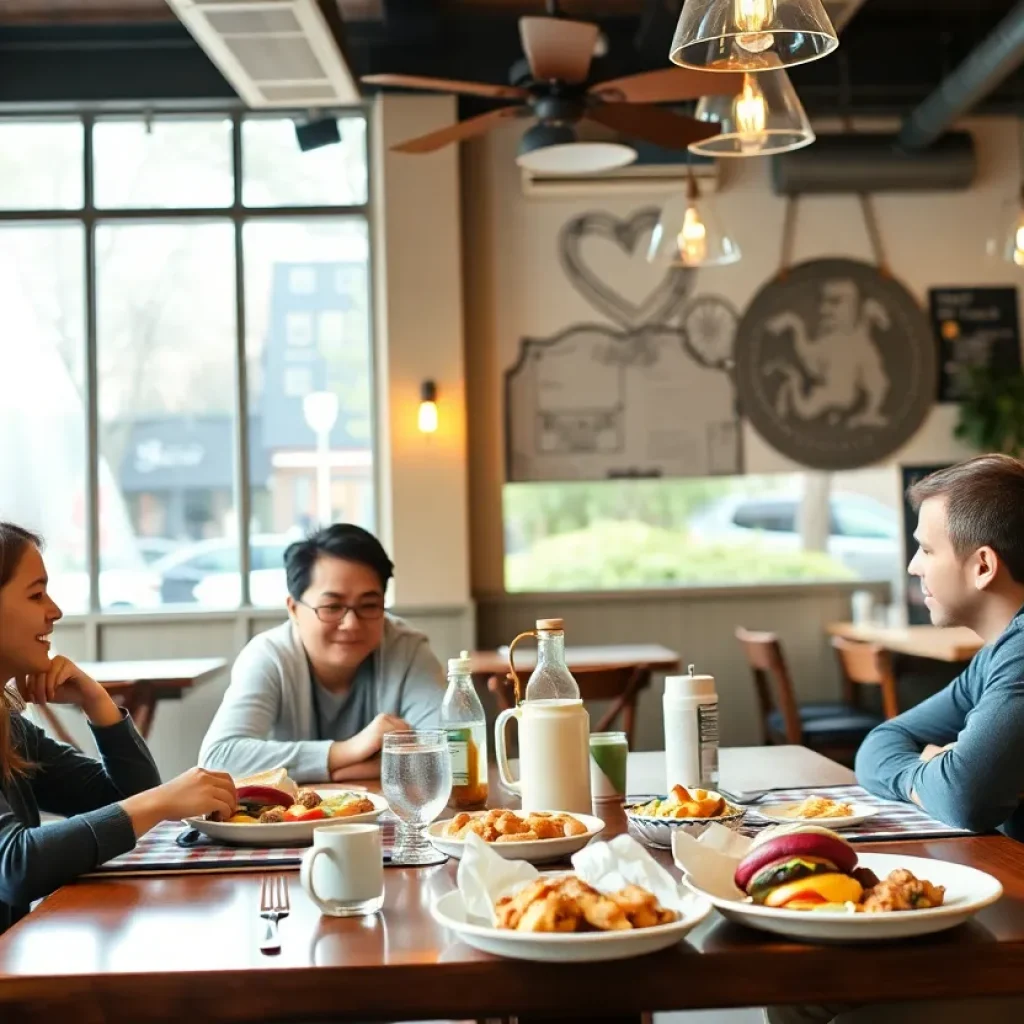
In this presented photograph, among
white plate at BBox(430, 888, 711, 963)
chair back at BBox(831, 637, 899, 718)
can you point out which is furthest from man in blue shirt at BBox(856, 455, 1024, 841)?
chair back at BBox(831, 637, 899, 718)

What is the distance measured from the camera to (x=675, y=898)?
1370 millimetres

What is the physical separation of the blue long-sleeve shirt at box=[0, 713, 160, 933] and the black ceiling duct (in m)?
5.10

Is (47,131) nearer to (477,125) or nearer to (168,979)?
(477,125)

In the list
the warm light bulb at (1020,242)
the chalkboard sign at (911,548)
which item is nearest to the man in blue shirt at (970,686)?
the warm light bulb at (1020,242)

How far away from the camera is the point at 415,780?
5.89ft

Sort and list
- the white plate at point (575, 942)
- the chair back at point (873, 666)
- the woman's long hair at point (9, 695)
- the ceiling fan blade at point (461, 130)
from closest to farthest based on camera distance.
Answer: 1. the white plate at point (575, 942)
2. the woman's long hair at point (9, 695)
3. the ceiling fan blade at point (461, 130)
4. the chair back at point (873, 666)

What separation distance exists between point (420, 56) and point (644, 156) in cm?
116

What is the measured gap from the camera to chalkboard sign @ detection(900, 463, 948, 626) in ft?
21.9

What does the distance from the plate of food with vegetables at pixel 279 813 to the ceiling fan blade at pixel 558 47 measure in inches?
89.1

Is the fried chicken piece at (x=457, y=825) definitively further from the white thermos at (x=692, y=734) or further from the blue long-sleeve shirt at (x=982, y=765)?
the blue long-sleeve shirt at (x=982, y=765)

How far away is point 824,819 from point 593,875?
583 mm

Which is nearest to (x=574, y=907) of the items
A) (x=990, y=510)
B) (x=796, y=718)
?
(x=990, y=510)

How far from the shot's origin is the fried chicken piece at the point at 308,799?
2058 mm

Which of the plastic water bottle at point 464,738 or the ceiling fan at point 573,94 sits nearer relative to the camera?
the plastic water bottle at point 464,738
